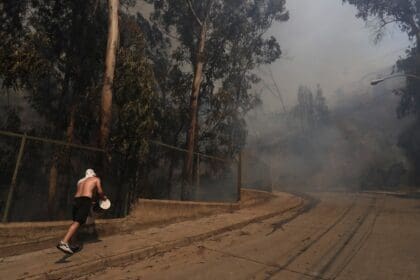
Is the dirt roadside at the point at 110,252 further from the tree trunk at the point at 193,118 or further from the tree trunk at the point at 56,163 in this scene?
the tree trunk at the point at 193,118

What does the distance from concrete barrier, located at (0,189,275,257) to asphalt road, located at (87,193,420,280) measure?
1737 millimetres

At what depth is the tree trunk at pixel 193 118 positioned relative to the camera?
13484 mm

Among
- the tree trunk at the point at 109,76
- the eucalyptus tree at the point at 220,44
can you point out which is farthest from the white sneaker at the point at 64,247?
the eucalyptus tree at the point at 220,44

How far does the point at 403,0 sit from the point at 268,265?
98.9 feet

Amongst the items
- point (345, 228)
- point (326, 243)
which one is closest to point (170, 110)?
point (345, 228)

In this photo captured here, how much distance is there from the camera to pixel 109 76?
1156 centimetres

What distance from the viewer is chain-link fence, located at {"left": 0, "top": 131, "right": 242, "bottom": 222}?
825cm

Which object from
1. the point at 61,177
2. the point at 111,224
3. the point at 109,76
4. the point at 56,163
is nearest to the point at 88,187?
the point at 111,224

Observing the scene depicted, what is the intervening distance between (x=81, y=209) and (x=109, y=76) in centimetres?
551

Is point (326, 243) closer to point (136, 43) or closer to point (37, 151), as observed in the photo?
point (37, 151)

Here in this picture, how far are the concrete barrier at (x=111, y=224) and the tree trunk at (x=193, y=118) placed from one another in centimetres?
122

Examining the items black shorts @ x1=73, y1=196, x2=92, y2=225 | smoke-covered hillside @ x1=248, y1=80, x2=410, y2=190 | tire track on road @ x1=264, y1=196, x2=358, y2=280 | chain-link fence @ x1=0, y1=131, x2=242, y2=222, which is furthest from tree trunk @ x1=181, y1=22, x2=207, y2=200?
smoke-covered hillside @ x1=248, y1=80, x2=410, y2=190

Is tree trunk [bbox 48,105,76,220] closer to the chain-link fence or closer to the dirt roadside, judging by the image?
the chain-link fence

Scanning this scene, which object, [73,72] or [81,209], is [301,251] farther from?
[73,72]
